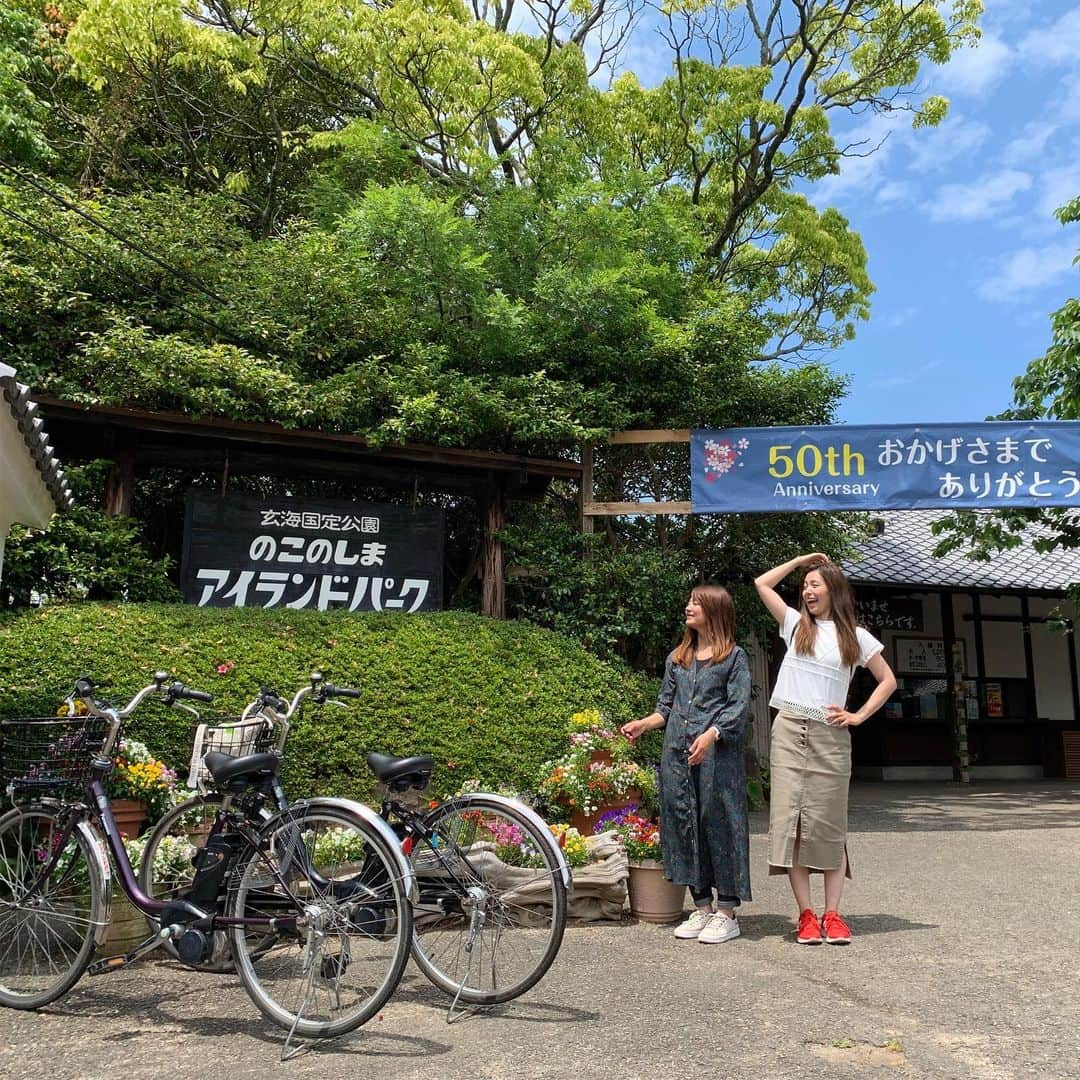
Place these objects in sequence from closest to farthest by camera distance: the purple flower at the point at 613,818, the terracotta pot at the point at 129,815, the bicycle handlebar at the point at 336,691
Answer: the bicycle handlebar at the point at 336,691 → the terracotta pot at the point at 129,815 → the purple flower at the point at 613,818

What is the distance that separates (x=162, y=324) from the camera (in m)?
9.95

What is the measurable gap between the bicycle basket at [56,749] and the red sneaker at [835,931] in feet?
11.3

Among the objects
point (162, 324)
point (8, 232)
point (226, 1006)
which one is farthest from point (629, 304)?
point (226, 1006)

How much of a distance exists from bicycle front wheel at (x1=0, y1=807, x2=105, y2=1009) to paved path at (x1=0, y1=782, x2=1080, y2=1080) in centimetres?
13

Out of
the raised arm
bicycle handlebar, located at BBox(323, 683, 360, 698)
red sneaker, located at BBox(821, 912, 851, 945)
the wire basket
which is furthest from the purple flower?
the wire basket

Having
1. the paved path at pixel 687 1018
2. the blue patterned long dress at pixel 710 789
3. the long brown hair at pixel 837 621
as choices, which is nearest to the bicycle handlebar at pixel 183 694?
the paved path at pixel 687 1018

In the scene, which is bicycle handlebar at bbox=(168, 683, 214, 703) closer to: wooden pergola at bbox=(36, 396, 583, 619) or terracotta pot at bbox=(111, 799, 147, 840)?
terracotta pot at bbox=(111, 799, 147, 840)

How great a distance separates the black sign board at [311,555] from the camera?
8484mm

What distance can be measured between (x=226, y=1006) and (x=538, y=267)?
28.8 feet

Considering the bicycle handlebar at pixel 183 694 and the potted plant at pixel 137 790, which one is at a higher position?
the bicycle handlebar at pixel 183 694

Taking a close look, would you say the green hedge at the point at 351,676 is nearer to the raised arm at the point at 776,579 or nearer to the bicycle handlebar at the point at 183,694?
the bicycle handlebar at the point at 183,694

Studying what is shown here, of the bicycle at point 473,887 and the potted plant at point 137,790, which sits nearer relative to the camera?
the bicycle at point 473,887

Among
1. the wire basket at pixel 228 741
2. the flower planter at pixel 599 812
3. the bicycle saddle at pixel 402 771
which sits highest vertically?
the wire basket at pixel 228 741

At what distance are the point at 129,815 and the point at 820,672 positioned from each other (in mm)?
3947
